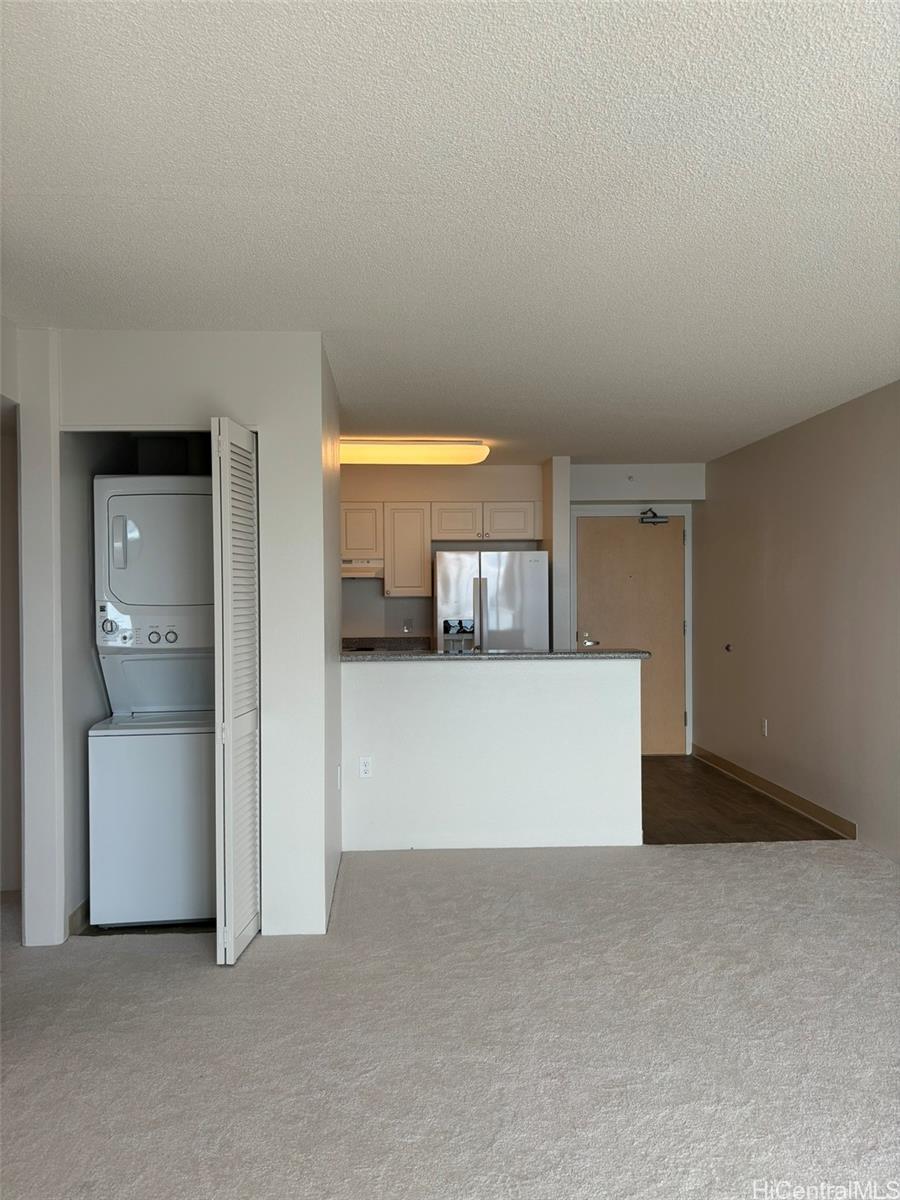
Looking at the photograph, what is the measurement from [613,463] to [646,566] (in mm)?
988

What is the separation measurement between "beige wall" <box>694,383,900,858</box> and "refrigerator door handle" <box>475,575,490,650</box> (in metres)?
1.80

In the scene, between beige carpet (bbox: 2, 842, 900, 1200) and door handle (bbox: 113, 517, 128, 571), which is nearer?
beige carpet (bbox: 2, 842, 900, 1200)

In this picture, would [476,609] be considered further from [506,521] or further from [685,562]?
[685,562]

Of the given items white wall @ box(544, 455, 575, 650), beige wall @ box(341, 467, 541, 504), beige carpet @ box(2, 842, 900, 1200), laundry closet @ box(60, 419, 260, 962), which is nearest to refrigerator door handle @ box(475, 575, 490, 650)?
white wall @ box(544, 455, 575, 650)

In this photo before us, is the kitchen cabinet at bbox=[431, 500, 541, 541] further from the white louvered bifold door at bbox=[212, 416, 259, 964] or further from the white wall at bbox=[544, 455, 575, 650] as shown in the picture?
the white louvered bifold door at bbox=[212, 416, 259, 964]

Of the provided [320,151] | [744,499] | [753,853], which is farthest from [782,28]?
[744,499]

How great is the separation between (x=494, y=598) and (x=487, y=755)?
72.8 inches

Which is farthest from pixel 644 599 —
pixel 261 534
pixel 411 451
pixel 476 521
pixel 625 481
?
pixel 261 534

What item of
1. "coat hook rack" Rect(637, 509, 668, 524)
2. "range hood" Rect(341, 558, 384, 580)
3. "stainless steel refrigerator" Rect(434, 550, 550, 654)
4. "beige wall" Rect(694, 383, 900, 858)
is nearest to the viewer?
"beige wall" Rect(694, 383, 900, 858)

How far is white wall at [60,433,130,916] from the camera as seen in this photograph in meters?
3.47

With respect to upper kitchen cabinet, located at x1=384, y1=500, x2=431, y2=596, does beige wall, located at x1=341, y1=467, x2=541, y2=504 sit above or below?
above

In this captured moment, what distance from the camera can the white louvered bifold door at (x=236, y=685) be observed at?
3.07m

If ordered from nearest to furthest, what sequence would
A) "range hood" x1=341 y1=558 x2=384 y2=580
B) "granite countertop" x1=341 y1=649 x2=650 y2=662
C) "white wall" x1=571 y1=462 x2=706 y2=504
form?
"granite countertop" x1=341 y1=649 x2=650 y2=662
"range hood" x1=341 y1=558 x2=384 y2=580
"white wall" x1=571 y1=462 x2=706 y2=504

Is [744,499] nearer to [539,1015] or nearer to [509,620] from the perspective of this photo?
[509,620]
